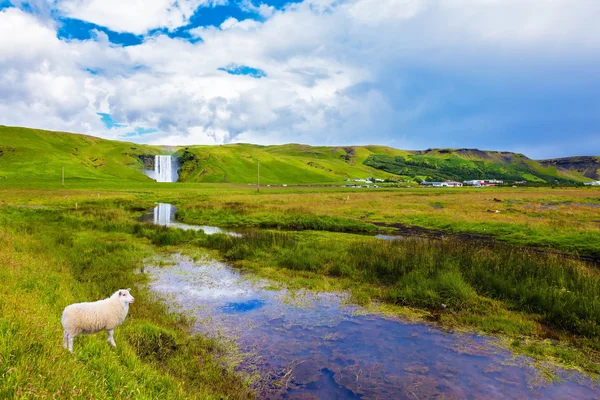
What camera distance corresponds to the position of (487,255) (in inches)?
733

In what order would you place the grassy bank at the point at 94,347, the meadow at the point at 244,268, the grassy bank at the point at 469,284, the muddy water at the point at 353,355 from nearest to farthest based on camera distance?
the grassy bank at the point at 94,347 < the meadow at the point at 244,268 < the muddy water at the point at 353,355 < the grassy bank at the point at 469,284

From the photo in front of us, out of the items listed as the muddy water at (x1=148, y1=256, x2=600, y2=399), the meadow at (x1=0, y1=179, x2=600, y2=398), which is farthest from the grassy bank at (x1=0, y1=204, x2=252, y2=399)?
the muddy water at (x1=148, y1=256, x2=600, y2=399)

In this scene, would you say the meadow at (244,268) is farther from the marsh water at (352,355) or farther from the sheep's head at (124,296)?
the sheep's head at (124,296)

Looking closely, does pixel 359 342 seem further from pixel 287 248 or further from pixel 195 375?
pixel 287 248

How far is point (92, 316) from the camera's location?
21.7ft

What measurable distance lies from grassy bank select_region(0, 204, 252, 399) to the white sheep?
28 cm

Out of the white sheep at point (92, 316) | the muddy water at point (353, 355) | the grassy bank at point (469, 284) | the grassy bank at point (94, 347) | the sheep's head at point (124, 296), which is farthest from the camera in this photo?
the grassy bank at point (469, 284)

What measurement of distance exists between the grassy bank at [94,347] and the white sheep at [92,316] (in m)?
0.28

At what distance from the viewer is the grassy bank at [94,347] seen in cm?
486

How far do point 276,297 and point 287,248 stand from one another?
8250 millimetres

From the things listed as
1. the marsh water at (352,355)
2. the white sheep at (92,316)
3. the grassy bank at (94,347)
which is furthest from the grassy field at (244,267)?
the marsh water at (352,355)

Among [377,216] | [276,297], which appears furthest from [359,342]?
[377,216]

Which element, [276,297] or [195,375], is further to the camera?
[276,297]

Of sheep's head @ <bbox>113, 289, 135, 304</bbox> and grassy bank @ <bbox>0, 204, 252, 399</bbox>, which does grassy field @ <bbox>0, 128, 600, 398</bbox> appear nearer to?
grassy bank @ <bbox>0, 204, 252, 399</bbox>
